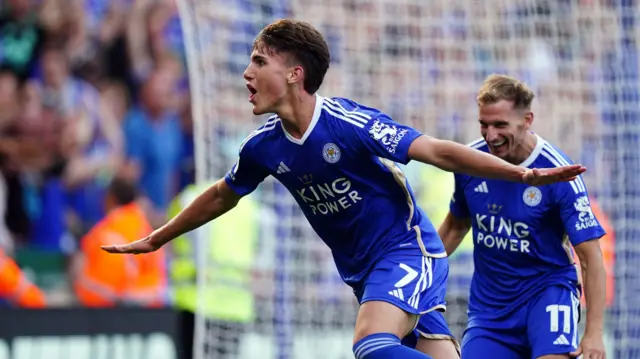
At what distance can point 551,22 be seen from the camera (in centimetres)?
882

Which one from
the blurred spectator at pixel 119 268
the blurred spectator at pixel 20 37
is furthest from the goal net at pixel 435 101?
the blurred spectator at pixel 20 37

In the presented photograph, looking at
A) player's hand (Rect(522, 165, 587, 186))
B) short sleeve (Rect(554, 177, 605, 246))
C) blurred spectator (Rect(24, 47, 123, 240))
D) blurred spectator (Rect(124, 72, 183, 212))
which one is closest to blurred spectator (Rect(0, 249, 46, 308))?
blurred spectator (Rect(24, 47, 123, 240))

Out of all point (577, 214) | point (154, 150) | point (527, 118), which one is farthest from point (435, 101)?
point (154, 150)

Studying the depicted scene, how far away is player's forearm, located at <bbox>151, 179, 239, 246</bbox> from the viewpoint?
222 inches

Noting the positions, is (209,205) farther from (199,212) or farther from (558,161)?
(558,161)

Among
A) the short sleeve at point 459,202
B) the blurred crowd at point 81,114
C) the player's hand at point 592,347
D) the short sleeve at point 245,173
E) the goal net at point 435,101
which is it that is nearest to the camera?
the short sleeve at point 245,173

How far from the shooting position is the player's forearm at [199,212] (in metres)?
5.65

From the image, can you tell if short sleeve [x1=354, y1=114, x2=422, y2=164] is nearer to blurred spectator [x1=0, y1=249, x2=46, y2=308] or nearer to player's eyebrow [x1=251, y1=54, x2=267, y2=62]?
player's eyebrow [x1=251, y1=54, x2=267, y2=62]

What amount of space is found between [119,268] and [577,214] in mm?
5382

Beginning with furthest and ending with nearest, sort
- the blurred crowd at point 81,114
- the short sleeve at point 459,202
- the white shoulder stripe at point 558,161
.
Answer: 1. the blurred crowd at point 81,114
2. the short sleeve at point 459,202
3. the white shoulder stripe at point 558,161

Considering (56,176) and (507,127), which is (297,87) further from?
(56,176)

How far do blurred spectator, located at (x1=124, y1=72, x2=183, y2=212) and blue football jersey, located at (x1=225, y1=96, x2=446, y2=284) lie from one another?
223 inches

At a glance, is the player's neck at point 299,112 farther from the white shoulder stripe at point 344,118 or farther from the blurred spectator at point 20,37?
the blurred spectator at point 20,37

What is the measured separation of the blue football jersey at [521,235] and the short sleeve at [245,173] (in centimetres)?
125
